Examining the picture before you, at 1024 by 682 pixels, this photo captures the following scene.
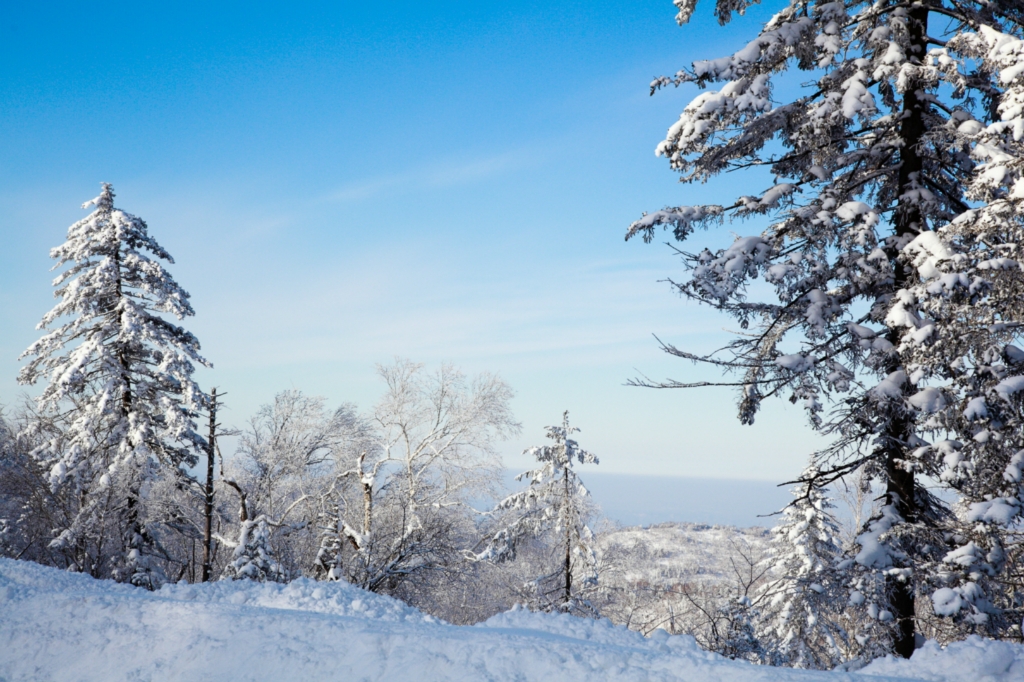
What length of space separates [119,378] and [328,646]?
13.5 meters

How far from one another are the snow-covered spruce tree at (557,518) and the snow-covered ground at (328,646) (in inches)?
465

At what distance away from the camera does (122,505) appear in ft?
56.4

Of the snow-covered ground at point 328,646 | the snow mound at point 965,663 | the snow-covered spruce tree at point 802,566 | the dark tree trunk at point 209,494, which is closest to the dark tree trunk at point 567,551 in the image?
the snow-covered spruce tree at point 802,566

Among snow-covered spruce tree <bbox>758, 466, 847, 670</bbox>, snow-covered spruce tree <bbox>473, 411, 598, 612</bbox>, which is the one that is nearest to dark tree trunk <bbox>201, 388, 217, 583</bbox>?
snow-covered spruce tree <bbox>473, 411, 598, 612</bbox>

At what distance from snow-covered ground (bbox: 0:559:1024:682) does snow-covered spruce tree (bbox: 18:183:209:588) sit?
784 centimetres

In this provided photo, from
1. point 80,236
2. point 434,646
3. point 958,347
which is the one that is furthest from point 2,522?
point 958,347

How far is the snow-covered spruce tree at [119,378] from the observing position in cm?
1633

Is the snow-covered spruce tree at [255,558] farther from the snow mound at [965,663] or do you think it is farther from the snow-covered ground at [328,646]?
the snow mound at [965,663]

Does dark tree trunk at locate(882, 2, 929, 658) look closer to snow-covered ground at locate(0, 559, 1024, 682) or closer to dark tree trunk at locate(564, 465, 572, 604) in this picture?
snow-covered ground at locate(0, 559, 1024, 682)

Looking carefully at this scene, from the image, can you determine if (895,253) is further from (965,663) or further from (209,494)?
(209,494)

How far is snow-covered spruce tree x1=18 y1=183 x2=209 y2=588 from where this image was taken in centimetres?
1633

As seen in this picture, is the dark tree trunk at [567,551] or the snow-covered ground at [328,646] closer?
the snow-covered ground at [328,646]

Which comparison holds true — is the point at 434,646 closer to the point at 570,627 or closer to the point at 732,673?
the point at 570,627

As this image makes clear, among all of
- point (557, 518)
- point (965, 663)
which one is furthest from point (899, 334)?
point (557, 518)
